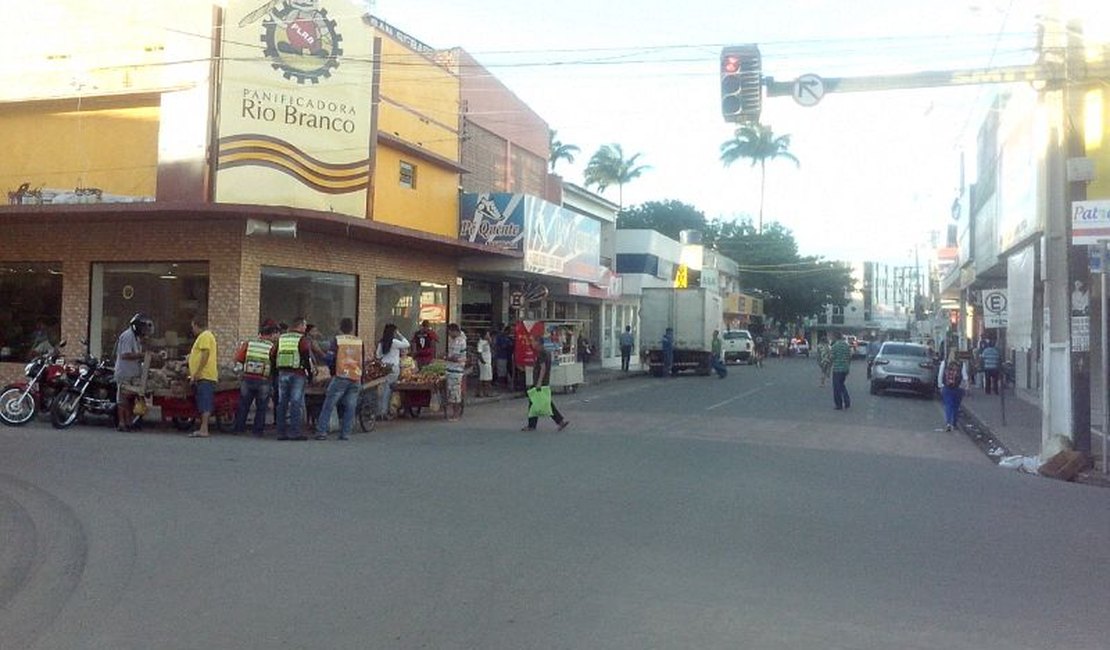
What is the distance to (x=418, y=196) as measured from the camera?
24.0 metres

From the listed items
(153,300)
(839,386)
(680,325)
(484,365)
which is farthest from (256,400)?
(680,325)

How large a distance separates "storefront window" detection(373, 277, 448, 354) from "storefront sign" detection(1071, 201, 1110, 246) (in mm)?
14506

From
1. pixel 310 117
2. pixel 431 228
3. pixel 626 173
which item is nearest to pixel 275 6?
pixel 310 117

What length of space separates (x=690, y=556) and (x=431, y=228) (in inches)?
716

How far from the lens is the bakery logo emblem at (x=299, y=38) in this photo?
18.5 m

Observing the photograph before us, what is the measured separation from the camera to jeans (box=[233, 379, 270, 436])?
48.7 feet

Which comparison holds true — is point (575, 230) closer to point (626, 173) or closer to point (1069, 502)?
point (1069, 502)

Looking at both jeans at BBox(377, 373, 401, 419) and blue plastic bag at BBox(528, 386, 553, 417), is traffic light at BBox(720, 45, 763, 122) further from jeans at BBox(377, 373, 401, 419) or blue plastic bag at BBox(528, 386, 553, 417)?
jeans at BBox(377, 373, 401, 419)

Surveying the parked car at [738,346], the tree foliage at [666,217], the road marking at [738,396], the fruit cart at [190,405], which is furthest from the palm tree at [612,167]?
the fruit cart at [190,405]

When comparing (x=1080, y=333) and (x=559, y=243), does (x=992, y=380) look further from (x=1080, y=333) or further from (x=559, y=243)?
(x=1080, y=333)

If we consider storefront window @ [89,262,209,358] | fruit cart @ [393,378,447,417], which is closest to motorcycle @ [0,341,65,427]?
storefront window @ [89,262,209,358]

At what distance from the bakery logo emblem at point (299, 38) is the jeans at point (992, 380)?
20.0 m

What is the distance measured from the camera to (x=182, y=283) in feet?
61.7

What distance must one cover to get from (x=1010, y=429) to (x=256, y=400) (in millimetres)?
13700
